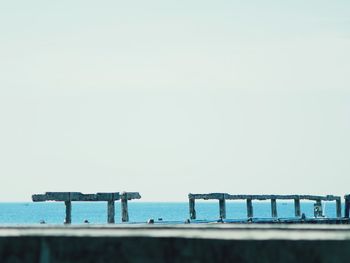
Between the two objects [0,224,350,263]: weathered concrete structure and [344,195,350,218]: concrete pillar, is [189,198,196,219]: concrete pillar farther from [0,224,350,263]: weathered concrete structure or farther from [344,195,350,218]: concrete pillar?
[0,224,350,263]: weathered concrete structure

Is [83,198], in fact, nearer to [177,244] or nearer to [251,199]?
[251,199]

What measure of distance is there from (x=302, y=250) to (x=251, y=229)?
19cm

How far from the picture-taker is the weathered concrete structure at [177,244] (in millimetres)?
1796

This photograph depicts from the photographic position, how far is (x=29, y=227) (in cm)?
220

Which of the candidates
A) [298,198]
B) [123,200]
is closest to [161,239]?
[123,200]

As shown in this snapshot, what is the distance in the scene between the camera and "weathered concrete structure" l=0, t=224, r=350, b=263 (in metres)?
1.80

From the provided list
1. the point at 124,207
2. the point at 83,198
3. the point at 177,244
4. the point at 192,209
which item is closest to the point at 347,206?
the point at 192,209

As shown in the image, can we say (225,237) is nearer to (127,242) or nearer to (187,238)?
(187,238)

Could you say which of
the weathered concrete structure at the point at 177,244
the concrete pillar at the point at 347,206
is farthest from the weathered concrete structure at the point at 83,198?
the weathered concrete structure at the point at 177,244

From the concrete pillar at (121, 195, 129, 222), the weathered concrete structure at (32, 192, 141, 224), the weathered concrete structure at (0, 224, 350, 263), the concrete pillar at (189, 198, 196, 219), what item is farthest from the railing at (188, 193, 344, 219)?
the weathered concrete structure at (0, 224, 350, 263)

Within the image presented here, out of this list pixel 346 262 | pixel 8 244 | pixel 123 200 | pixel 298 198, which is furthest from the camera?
pixel 298 198

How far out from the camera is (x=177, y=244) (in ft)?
6.41

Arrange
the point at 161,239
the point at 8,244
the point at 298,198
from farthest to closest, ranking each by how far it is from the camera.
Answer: the point at 298,198 < the point at 8,244 < the point at 161,239

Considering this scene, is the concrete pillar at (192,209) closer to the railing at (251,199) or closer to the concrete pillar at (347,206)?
the railing at (251,199)
